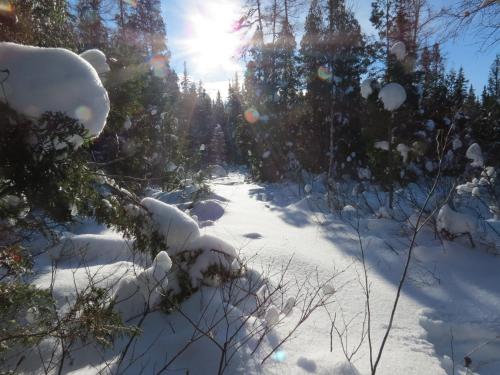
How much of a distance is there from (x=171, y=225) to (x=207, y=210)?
487 centimetres

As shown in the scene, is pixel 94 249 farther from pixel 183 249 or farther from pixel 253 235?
pixel 253 235

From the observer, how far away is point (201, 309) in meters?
2.47

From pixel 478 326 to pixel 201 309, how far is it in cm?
220

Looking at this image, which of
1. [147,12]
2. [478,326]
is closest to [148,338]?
[478,326]

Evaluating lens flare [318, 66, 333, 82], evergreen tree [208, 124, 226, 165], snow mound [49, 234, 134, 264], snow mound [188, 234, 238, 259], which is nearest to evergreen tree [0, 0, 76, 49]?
snow mound [188, 234, 238, 259]

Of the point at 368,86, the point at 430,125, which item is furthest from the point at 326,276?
the point at 430,125

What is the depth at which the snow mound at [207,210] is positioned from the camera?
739cm

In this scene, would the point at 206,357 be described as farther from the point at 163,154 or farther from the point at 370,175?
the point at 370,175

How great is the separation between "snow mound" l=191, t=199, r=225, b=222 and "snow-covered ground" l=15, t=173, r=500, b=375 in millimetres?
2106

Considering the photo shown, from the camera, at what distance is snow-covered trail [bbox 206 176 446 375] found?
6.72 feet

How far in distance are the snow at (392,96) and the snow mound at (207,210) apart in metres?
4.45

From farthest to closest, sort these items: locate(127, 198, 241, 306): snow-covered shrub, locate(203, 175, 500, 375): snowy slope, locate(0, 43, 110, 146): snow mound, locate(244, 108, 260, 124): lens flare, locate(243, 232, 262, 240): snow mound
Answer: locate(244, 108, 260, 124): lens flare
locate(243, 232, 262, 240): snow mound
locate(127, 198, 241, 306): snow-covered shrub
locate(203, 175, 500, 375): snowy slope
locate(0, 43, 110, 146): snow mound

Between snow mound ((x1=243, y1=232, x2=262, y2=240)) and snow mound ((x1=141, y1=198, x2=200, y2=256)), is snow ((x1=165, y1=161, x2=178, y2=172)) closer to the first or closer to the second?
snow mound ((x1=243, y1=232, x2=262, y2=240))

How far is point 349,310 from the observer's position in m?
2.80
